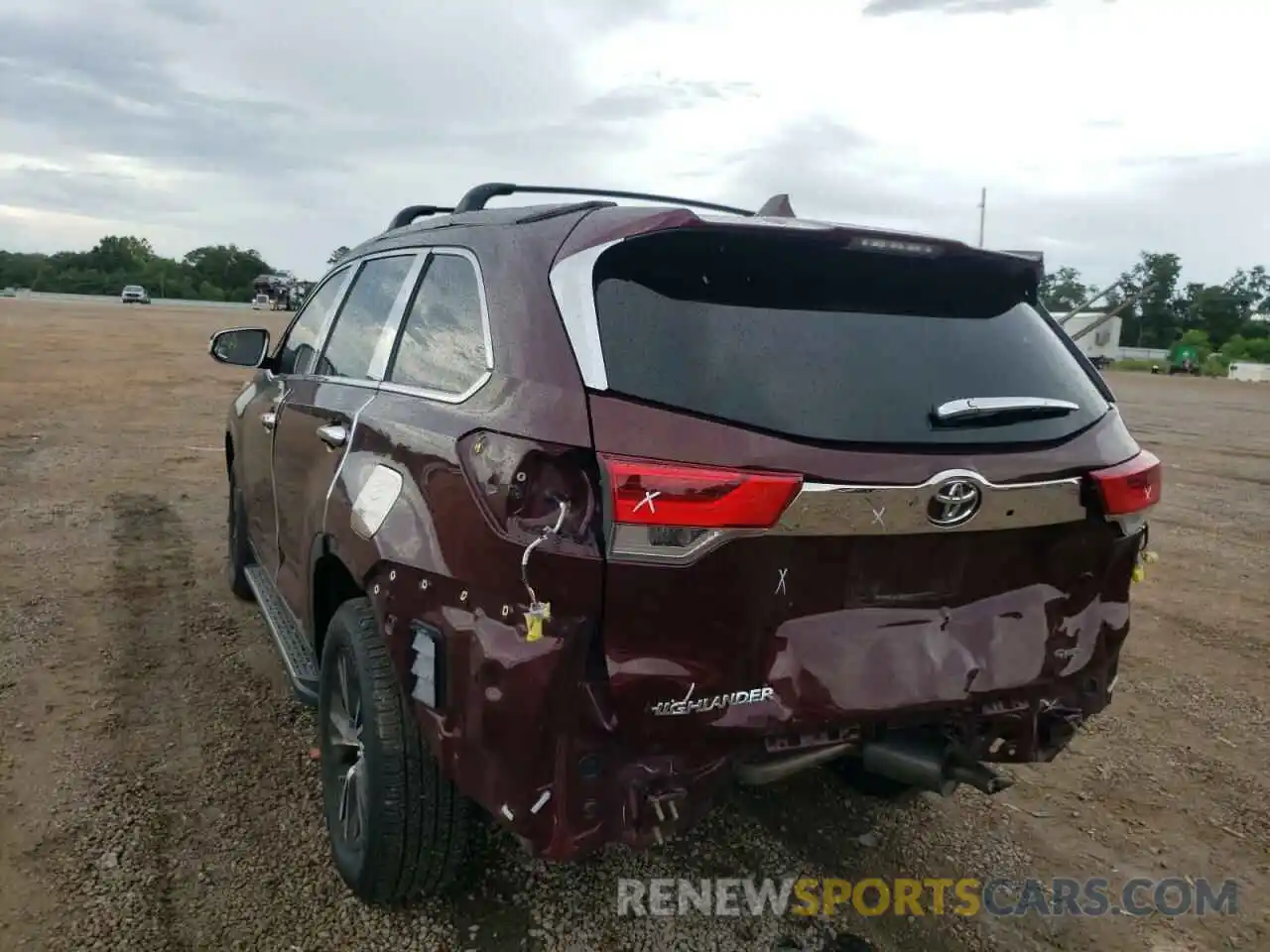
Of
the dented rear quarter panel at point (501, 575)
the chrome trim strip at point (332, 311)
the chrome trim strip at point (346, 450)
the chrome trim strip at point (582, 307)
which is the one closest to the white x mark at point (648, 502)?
the dented rear quarter panel at point (501, 575)

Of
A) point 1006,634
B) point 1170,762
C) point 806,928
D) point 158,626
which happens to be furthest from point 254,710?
point 1170,762

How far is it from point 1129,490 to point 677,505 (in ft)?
4.33

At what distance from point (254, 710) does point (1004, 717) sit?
2.94 meters

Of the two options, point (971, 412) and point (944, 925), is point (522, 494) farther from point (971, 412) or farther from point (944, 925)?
point (944, 925)

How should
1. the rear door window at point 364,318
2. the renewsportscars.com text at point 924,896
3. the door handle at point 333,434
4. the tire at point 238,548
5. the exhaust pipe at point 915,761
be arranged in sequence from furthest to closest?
the tire at point 238,548, the rear door window at point 364,318, the door handle at point 333,434, the renewsportscars.com text at point 924,896, the exhaust pipe at point 915,761

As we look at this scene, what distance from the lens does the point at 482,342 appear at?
2.45 meters

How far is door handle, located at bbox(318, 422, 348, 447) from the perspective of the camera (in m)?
3.00

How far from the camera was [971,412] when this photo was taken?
7.66ft

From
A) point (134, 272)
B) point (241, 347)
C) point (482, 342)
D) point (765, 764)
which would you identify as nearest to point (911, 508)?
point (765, 764)

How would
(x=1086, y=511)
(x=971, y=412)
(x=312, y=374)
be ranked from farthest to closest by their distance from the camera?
(x=312, y=374) < (x=1086, y=511) < (x=971, y=412)

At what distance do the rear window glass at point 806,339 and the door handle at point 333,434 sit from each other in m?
1.17

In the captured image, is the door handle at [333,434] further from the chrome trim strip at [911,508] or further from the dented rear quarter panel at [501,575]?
the chrome trim strip at [911,508]

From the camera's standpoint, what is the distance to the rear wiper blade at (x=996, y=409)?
231 centimetres

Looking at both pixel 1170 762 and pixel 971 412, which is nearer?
pixel 971 412
